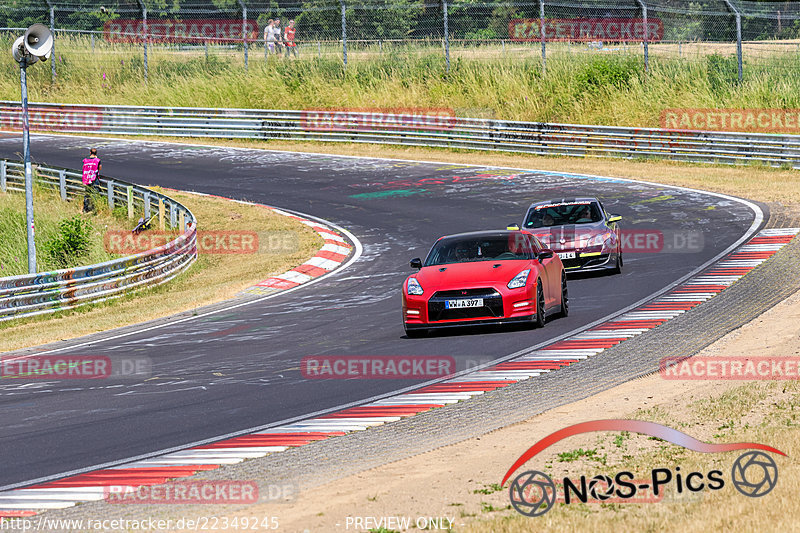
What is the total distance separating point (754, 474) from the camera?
741 centimetres

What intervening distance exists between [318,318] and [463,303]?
12.1 ft

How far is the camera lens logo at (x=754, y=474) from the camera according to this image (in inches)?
279

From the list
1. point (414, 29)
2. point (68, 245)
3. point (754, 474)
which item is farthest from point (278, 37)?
point (754, 474)

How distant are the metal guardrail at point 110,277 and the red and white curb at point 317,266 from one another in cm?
269

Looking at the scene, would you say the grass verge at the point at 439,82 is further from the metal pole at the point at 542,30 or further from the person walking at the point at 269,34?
the person walking at the point at 269,34

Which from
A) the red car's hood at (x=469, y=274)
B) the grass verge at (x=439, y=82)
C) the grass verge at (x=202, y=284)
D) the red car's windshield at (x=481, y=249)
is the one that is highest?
the grass verge at (x=439, y=82)

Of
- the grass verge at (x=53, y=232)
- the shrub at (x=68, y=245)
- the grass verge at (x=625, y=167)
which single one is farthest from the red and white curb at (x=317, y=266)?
the grass verge at (x=625, y=167)

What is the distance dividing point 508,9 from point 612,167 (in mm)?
6906

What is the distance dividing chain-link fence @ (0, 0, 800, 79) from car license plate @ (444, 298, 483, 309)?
22965 mm

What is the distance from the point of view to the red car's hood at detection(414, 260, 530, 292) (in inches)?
551

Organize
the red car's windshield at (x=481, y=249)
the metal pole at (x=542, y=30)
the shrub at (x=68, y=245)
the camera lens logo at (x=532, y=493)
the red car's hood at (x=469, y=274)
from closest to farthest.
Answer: the camera lens logo at (x=532, y=493)
the red car's hood at (x=469, y=274)
the red car's windshield at (x=481, y=249)
the shrub at (x=68, y=245)
the metal pole at (x=542, y=30)

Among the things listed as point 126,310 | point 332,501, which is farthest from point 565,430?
point 126,310

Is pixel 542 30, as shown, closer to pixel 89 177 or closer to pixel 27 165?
pixel 89 177

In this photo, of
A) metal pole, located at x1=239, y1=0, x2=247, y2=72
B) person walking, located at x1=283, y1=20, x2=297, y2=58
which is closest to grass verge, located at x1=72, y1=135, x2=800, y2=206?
metal pole, located at x1=239, y1=0, x2=247, y2=72
